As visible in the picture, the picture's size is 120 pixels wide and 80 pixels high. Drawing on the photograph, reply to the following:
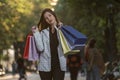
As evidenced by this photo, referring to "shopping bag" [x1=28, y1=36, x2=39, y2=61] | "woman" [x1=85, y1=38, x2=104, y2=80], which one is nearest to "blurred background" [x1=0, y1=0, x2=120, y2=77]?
"woman" [x1=85, y1=38, x2=104, y2=80]

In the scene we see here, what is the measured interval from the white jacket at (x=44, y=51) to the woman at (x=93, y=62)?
774 cm

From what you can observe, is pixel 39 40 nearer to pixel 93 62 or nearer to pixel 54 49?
pixel 54 49

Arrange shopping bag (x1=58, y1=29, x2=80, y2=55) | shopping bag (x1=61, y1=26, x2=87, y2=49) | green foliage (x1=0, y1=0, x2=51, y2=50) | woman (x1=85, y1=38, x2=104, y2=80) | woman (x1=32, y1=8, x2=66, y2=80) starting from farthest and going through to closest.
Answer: green foliage (x1=0, y1=0, x2=51, y2=50) < woman (x1=85, y1=38, x2=104, y2=80) < shopping bag (x1=61, y1=26, x2=87, y2=49) < shopping bag (x1=58, y1=29, x2=80, y2=55) < woman (x1=32, y1=8, x2=66, y2=80)

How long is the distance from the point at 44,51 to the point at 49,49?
0.08 meters

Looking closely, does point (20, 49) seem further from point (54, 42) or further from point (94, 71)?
point (54, 42)

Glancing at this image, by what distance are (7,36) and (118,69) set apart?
2874cm

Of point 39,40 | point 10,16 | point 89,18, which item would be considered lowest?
point 39,40

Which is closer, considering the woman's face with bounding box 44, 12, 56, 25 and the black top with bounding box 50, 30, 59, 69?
the black top with bounding box 50, 30, 59, 69

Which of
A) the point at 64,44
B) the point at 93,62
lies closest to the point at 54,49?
the point at 64,44

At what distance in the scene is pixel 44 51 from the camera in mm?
8391

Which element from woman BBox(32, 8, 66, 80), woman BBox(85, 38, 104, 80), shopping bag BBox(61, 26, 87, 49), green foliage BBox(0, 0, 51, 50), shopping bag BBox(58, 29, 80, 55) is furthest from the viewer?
green foliage BBox(0, 0, 51, 50)

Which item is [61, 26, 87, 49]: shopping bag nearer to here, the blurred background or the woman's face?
the woman's face

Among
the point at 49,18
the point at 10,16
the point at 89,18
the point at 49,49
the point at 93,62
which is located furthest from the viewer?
the point at 10,16

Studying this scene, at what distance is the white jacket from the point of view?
831cm
